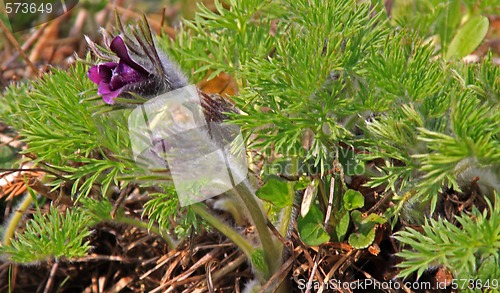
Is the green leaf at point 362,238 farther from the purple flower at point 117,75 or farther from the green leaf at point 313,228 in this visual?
the purple flower at point 117,75

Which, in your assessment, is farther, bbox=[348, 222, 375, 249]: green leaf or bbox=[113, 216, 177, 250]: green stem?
bbox=[113, 216, 177, 250]: green stem

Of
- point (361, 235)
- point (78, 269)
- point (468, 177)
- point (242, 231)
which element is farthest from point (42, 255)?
point (468, 177)

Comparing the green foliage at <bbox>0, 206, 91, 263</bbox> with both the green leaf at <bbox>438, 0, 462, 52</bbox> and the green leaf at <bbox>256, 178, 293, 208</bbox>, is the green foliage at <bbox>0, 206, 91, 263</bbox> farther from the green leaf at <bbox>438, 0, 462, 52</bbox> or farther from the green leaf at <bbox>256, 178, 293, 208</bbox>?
the green leaf at <bbox>438, 0, 462, 52</bbox>

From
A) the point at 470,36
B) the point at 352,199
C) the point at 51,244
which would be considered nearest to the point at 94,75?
the point at 51,244

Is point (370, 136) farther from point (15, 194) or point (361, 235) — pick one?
point (15, 194)

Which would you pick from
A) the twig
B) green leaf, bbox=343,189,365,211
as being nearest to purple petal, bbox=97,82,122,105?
green leaf, bbox=343,189,365,211

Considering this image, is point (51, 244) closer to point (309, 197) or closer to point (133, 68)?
point (133, 68)

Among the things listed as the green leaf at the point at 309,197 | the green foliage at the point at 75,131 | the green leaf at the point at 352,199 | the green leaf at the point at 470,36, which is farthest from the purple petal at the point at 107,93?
the green leaf at the point at 470,36
